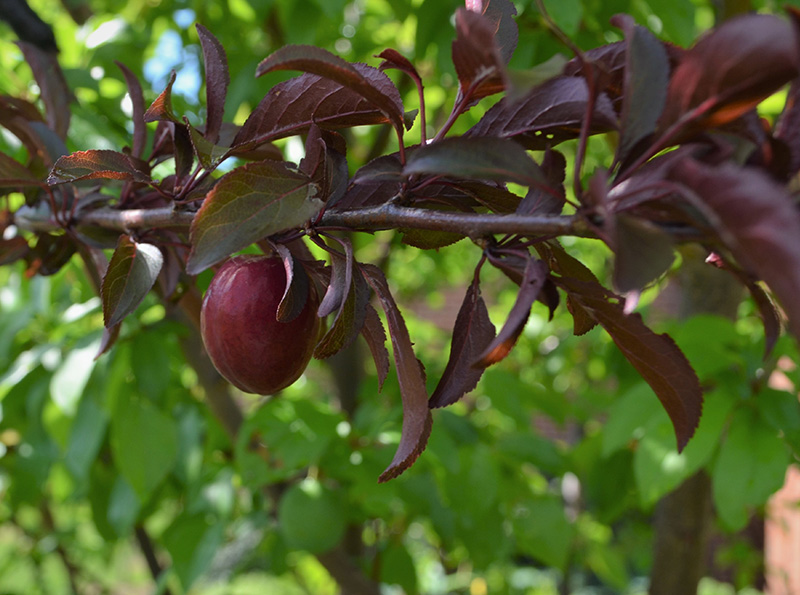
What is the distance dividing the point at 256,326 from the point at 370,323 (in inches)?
2.7

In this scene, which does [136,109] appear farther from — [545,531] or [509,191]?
[545,531]

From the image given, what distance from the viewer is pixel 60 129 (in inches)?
27.0

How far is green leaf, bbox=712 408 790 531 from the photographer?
0.93 metres

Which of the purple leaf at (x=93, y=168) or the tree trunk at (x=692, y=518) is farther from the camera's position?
the tree trunk at (x=692, y=518)

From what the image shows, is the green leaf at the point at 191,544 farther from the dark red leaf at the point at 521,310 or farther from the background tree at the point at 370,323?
the dark red leaf at the point at 521,310

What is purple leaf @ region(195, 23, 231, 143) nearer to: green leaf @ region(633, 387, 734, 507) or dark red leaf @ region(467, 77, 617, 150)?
dark red leaf @ region(467, 77, 617, 150)

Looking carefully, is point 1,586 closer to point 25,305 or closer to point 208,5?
point 25,305

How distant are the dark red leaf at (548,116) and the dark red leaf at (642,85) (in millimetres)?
14

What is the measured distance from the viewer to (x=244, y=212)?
36 centimetres

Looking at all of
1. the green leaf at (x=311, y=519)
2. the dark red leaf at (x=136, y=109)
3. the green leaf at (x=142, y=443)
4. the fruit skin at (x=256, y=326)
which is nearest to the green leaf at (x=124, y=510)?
the green leaf at (x=142, y=443)

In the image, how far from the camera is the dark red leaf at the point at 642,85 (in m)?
0.32

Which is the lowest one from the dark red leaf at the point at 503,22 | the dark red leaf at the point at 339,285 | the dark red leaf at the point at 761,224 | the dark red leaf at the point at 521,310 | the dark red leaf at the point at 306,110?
the dark red leaf at the point at 339,285

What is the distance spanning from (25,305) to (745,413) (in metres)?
1.24

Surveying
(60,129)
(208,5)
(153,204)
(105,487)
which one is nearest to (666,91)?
(153,204)
